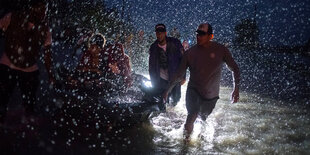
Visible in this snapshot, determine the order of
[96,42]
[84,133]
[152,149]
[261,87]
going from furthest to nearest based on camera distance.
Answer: [261,87]
[96,42]
[84,133]
[152,149]

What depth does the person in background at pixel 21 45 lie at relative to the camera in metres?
3.83

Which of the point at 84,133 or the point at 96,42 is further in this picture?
the point at 96,42

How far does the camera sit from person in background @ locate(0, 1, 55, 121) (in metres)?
3.83

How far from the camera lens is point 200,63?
4.46 meters

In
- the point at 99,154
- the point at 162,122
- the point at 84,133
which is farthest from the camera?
the point at 162,122

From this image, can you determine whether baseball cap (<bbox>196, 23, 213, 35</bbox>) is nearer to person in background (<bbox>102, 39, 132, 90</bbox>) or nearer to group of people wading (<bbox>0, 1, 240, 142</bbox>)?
group of people wading (<bbox>0, 1, 240, 142</bbox>)

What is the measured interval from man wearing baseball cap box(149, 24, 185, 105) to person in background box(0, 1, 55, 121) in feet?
7.27

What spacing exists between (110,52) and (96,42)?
325mm

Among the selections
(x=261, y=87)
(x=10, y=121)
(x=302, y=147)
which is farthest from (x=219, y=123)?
(x=261, y=87)

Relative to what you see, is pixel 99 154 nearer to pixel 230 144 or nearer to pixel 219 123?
pixel 230 144

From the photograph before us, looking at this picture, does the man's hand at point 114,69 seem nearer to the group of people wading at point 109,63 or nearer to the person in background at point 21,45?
the group of people wading at point 109,63

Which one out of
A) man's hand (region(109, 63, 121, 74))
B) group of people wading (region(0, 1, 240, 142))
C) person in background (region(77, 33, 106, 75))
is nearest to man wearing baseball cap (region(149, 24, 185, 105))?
group of people wading (region(0, 1, 240, 142))

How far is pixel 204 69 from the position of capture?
175 inches

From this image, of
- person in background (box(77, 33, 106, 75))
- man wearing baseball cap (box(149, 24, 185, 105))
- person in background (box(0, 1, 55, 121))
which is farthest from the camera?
man wearing baseball cap (box(149, 24, 185, 105))
